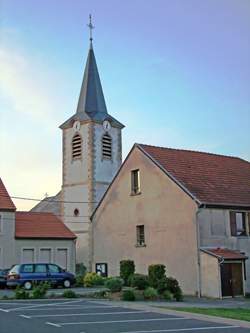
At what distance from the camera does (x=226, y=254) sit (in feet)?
90.5

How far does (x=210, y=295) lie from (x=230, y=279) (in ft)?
4.23

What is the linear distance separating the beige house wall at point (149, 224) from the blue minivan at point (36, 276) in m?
4.08

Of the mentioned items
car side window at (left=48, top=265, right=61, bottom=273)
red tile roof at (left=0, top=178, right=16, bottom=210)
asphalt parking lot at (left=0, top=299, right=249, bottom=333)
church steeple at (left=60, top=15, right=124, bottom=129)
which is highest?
church steeple at (left=60, top=15, right=124, bottom=129)

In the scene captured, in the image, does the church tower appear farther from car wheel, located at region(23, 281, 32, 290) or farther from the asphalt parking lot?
the asphalt parking lot

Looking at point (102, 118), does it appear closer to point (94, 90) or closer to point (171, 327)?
point (94, 90)

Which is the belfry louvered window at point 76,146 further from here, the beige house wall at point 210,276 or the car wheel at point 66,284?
the beige house wall at point 210,276

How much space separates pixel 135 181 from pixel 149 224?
321 cm

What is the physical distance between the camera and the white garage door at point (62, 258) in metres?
Result: 40.5

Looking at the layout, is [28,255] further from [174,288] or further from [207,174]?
[174,288]

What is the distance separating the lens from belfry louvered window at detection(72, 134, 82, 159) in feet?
175

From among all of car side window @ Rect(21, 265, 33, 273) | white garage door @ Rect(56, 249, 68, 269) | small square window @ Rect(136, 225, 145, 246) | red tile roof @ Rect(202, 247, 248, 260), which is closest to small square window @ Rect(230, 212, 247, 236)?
red tile roof @ Rect(202, 247, 248, 260)

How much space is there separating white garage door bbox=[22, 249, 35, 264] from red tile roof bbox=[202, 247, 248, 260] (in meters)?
15.8

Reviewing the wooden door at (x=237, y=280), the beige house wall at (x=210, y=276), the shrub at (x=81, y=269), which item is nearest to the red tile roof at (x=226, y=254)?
the beige house wall at (x=210, y=276)

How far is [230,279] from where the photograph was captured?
27.2 metres
